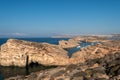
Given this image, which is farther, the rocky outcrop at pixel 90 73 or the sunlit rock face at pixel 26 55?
the sunlit rock face at pixel 26 55

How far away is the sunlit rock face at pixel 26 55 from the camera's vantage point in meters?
78.9

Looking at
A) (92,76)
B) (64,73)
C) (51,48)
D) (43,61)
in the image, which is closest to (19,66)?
(43,61)

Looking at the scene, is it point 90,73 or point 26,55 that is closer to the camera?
A: point 90,73

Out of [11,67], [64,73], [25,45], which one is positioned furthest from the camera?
[25,45]

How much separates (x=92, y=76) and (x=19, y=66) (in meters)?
45.8

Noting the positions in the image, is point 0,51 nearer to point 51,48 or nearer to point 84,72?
point 51,48

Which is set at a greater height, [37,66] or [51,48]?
[51,48]

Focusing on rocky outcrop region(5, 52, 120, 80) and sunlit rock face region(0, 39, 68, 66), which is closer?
rocky outcrop region(5, 52, 120, 80)

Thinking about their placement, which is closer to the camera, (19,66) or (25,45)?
(19,66)

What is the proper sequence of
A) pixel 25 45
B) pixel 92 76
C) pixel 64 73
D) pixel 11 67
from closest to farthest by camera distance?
pixel 92 76 < pixel 64 73 < pixel 11 67 < pixel 25 45

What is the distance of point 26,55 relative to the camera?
8056 cm

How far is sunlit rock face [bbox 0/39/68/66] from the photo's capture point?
259 feet

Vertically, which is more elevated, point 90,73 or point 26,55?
point 90,73

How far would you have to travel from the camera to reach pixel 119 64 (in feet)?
132
